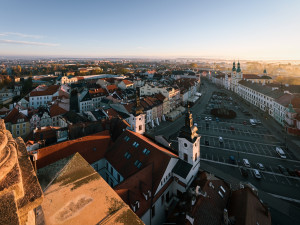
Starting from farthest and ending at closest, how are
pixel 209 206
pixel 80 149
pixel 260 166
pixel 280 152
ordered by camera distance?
pixel 280 152 → pixel 260 166 → pixel 80 149 → pixel 209 206

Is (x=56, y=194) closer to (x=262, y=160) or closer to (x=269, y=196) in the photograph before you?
(x=269, y=196)

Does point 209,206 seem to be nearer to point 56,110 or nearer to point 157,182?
point 157,182

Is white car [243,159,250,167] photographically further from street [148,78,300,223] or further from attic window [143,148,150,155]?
attic window [143,148,150,155]

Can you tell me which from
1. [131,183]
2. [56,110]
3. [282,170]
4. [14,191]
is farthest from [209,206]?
[56,110]

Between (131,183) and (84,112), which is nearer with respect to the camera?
(131,183)

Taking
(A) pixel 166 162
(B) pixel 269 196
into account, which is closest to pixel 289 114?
(B) pixel 269 196

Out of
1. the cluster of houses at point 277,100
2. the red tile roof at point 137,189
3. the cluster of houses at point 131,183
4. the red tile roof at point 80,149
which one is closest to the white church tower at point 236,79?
the cluster of houses at point 277,100
